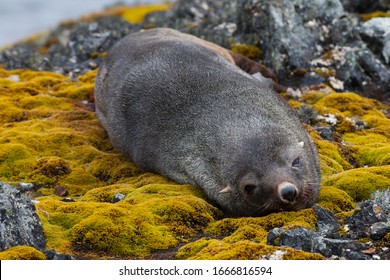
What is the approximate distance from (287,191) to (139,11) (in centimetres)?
2781

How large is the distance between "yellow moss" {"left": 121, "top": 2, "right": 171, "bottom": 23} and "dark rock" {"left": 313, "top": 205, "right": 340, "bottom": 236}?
23.7 metres

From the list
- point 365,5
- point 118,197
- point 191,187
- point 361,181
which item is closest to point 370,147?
point 361,181

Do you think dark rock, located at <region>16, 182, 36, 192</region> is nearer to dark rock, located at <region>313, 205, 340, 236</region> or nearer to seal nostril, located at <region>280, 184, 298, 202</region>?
seal nostril, located at <region>280, 184, 298, 202</region>

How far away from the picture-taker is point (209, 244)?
971 centimetres

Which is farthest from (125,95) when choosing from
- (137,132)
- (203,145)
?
(203,145)

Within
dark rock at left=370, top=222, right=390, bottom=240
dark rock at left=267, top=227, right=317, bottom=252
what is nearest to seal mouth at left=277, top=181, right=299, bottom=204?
dark rock at left=267, top=227, right=317, bottom=252

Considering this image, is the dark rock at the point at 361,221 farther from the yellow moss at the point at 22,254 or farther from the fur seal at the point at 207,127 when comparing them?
the yellow moss at the point at 22,254

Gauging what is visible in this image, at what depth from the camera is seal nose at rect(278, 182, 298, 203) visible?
1073 centimetres

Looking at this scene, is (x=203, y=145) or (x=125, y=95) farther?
(x=125, y=95)

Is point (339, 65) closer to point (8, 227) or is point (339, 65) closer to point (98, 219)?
point (98, 219)

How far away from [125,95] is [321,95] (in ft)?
24.1

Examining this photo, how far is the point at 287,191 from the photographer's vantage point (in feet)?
35.2

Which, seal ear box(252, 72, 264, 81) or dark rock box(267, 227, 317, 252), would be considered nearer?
dark rock box(267, 227, 317, 252)
